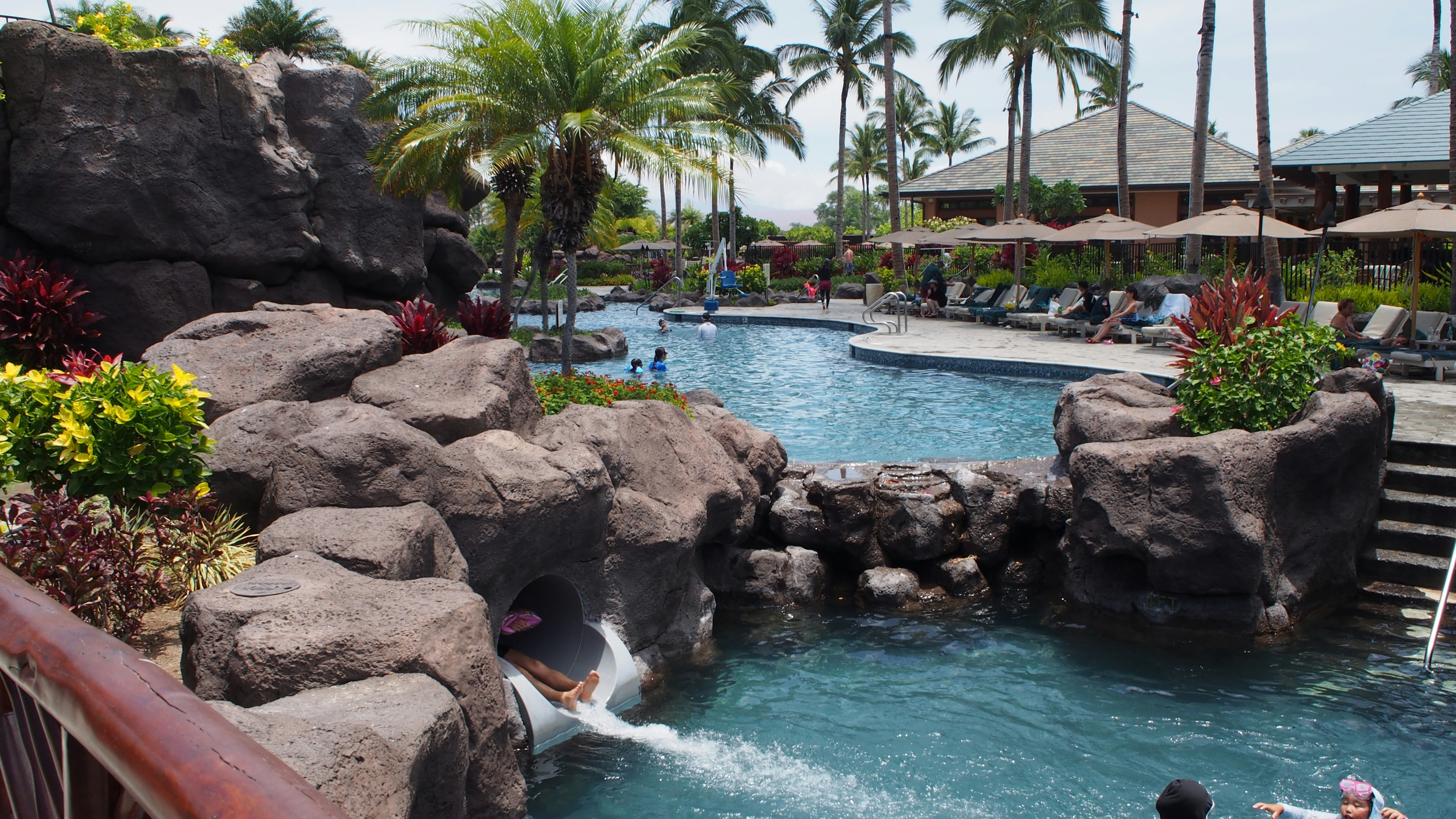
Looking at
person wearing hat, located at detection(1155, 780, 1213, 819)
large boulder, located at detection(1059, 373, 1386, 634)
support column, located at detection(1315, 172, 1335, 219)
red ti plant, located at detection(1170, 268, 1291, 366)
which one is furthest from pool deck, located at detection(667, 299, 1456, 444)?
person wearing hat, located at detection(1155, 780, 1213, 819)

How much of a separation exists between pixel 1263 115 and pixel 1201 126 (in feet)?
8.67

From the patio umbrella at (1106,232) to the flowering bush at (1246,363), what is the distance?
43.5 feet

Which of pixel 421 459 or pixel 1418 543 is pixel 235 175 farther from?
pixel 1418 543

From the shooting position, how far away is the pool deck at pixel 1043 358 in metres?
12.1

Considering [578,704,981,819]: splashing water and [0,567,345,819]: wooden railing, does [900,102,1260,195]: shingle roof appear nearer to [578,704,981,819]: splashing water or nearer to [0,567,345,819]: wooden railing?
[578,704,981,819]: splashing water

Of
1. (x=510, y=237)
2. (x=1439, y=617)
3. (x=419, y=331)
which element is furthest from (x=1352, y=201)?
(x=419, y=331)

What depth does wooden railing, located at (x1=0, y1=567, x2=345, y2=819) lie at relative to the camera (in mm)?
1020

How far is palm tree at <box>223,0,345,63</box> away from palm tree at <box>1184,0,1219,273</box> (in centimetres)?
3430

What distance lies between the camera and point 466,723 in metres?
5.15

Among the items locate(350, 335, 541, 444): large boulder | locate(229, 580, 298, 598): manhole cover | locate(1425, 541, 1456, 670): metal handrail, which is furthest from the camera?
locate(350, 335, 541, 444): large boulder

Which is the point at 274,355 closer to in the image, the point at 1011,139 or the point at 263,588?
the point at 263,588

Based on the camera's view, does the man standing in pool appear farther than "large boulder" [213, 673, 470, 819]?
Yes

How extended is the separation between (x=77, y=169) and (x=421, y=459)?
10.9 metres

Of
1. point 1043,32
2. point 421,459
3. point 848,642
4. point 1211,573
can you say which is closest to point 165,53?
point 421,459
